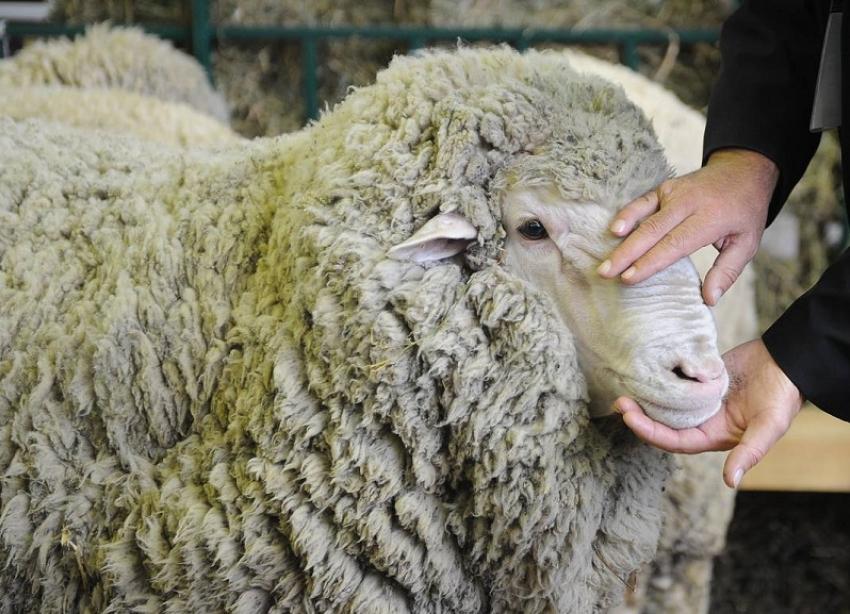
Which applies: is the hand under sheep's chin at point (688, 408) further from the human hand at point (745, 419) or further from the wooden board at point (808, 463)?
the wooden board at point (808, 463)

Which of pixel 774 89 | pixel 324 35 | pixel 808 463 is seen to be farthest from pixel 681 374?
pixel 324 35

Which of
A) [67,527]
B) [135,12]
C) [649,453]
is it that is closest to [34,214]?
[67,527]

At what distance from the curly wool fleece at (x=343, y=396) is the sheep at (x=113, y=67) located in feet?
5.27

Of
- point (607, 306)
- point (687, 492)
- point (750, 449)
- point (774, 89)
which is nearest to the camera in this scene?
point (750, 449)

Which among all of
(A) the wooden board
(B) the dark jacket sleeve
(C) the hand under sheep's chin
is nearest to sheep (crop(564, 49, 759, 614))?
(A) the wooden board

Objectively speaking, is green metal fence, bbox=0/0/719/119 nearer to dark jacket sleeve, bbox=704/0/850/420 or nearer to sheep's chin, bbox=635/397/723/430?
dark jacket sleeve, bbox=704/0/850/420

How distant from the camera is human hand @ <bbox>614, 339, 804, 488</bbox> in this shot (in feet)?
5.11

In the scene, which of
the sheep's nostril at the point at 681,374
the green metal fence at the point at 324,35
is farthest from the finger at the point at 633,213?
the green metal fence at the point at 324,35

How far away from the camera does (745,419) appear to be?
162cm

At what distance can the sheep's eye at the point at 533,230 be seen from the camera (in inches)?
66.1

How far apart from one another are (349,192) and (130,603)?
843 mm

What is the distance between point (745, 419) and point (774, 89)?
0.73 meters

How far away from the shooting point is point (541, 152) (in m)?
1.67

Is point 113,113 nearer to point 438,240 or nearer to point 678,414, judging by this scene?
point 438,240
